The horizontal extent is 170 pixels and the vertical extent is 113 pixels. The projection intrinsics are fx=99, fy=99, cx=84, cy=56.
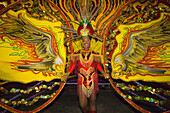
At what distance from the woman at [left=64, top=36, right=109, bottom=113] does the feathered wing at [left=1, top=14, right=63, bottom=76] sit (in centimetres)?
41

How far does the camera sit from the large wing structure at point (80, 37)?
4.86ft

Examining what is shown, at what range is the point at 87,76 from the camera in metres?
1.44

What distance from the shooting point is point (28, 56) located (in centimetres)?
162

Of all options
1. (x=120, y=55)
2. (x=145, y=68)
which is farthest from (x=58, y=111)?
(x=145, y=68)

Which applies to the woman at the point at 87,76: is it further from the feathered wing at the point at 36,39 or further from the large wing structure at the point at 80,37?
the feathered wing at the point at 36,39

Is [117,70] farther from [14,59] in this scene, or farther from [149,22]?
[14,59]

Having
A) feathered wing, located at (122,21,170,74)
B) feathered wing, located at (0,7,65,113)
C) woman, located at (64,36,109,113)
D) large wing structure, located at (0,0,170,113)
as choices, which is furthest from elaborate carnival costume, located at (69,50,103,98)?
feathered wing, located at (122,21,170,74)

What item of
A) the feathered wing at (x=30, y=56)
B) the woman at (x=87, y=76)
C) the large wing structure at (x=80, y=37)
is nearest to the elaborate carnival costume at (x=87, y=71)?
the woman at (x=87, y=76)

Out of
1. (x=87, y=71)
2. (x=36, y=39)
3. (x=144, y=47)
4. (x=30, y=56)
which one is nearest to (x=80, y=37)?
(x=87, y=71)

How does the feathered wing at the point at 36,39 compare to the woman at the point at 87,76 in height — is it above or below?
above

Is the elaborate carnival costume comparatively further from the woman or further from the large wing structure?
the large wing structure

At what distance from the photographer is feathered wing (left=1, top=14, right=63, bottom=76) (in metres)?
1.51

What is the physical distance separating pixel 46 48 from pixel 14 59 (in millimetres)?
511

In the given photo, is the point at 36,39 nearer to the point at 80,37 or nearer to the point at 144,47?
the point at 80,37
